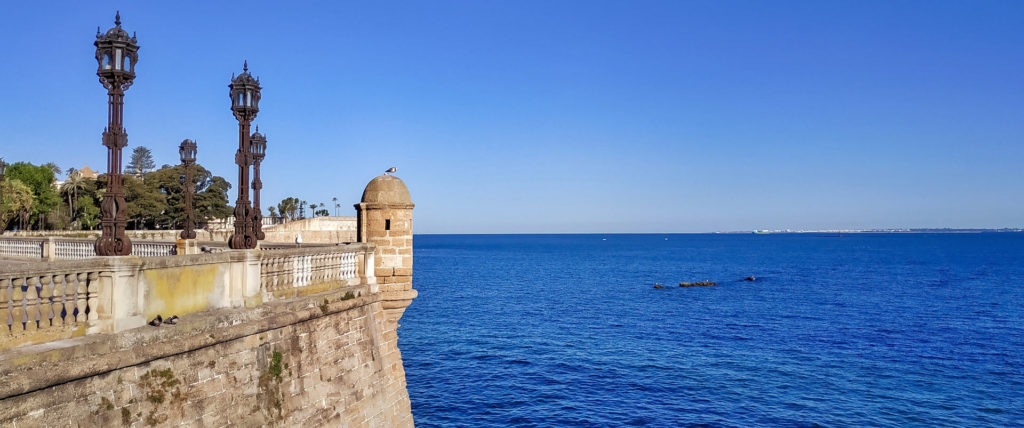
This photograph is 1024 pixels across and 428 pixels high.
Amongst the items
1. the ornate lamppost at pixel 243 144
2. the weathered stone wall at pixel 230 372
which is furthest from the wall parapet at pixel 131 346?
the ornate lamppost at pixel 243 144

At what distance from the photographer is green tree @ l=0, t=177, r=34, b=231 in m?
54.4

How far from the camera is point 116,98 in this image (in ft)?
26.8

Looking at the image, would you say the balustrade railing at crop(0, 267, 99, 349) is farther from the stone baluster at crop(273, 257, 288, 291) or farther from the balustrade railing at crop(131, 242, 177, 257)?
the balustrade railing at crop(131, 242, 177, 257)

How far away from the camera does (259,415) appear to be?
870 cm

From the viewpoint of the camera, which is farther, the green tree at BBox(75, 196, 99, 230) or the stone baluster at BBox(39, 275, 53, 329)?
the green tree at BBox(75, 196, 99, 230)

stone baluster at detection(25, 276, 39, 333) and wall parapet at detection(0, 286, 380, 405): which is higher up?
stone baluster at detection(25, 276, 39, 333)

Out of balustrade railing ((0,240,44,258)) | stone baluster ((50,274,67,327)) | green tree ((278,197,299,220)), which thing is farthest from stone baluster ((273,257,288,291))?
green tree ((278,197,299,220))

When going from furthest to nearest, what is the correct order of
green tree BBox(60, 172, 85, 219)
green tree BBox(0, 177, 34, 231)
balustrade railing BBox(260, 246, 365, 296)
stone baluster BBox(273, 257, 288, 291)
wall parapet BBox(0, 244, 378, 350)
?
green tree BBox(60, 172, 85, 219) → green tree BBox(0, 177, 34, 231) → stone baluster BBox(273, 257, 288, 291) → balustrade railing BBox(260, 246, 365, 296) → wall parapet BBox(0, 244, 378, 350)

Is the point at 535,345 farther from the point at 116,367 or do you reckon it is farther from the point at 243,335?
the point at 116,367

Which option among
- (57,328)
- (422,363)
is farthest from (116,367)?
(422,363)

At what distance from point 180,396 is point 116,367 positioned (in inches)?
38.9

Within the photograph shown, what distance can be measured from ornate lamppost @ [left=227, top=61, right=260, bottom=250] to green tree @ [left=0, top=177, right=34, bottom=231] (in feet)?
179

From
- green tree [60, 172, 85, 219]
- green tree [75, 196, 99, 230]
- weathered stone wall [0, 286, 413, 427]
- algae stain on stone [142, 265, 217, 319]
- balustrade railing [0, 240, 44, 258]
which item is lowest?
weathered stone wall [0, 286, 413, 427]

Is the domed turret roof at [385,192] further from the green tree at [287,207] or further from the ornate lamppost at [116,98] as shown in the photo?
the green tree at [287,207]
